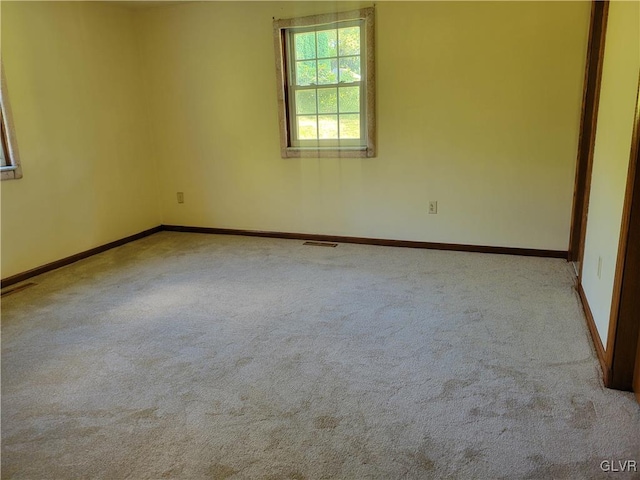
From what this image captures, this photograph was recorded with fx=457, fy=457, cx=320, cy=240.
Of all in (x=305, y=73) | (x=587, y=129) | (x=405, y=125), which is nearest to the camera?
(x=587, y=129)

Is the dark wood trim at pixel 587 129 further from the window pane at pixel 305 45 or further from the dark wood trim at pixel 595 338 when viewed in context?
the window pane at pixel 305 45

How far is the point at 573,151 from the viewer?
359cm

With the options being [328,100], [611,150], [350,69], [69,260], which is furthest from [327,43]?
[69,260]

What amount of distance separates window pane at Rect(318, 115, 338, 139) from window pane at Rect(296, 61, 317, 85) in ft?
1.13

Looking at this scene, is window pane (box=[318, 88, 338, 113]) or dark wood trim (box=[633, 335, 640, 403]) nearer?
dark wood trim (box=[633, 335, 640, 403])

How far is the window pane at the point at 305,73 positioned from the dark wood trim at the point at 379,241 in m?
1.46

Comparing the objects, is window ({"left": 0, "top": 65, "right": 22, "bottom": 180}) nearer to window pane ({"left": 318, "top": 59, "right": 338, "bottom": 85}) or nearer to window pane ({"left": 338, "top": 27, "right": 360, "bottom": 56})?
window pane ({"left": 318, "top": 59, "right": 338, "bottom": 85})

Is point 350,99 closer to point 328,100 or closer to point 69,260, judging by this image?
point 328,100

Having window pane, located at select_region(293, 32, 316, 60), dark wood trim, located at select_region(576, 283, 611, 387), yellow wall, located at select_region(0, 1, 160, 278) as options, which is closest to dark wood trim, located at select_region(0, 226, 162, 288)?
yellow wall, located at select_region(0, 1, 160, 278)

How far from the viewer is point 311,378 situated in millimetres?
2189

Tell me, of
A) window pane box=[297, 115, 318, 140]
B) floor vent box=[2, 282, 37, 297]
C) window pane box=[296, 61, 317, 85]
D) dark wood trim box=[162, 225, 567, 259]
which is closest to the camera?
floor vent box=[2, 282, 37, 297]

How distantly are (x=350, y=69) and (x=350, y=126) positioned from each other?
1.62ft

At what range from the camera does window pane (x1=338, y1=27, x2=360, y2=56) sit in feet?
13.0

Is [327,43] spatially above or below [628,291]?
above
